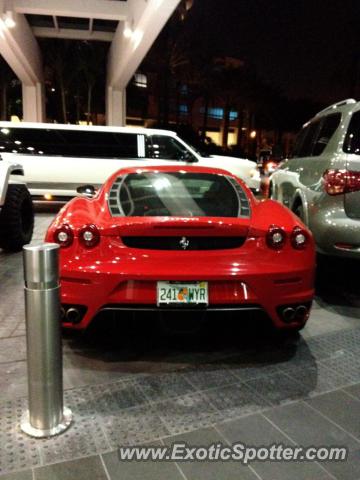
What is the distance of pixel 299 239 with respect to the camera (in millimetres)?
3447

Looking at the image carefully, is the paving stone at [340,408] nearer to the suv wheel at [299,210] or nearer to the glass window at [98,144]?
the suv wheel at [299,210]

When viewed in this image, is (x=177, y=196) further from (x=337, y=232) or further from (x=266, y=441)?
(x=266, y=441)

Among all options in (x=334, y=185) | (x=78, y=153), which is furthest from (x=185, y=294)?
(x=78, y=153)

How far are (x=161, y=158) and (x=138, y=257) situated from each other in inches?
304

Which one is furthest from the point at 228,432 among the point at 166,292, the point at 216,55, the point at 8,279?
the point at 216,55

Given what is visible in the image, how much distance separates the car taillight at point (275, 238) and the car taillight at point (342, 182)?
1.45 metres

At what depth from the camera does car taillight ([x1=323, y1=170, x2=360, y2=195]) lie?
448cm

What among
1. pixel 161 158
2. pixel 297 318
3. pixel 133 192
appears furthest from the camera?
pixel 161 158

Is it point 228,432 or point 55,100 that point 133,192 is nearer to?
point 228,432

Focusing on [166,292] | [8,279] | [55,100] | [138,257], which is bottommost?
[8,279]

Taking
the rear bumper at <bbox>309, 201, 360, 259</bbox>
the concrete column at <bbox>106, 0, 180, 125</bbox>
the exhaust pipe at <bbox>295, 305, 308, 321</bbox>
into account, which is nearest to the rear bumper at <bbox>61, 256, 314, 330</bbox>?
the exhaust pipe at <bbox>295, 305, 308, 321</bbox>

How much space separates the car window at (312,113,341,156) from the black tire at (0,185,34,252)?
3.82 metres

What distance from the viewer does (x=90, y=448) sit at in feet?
7.84

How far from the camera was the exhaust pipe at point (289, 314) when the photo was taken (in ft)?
11.1
